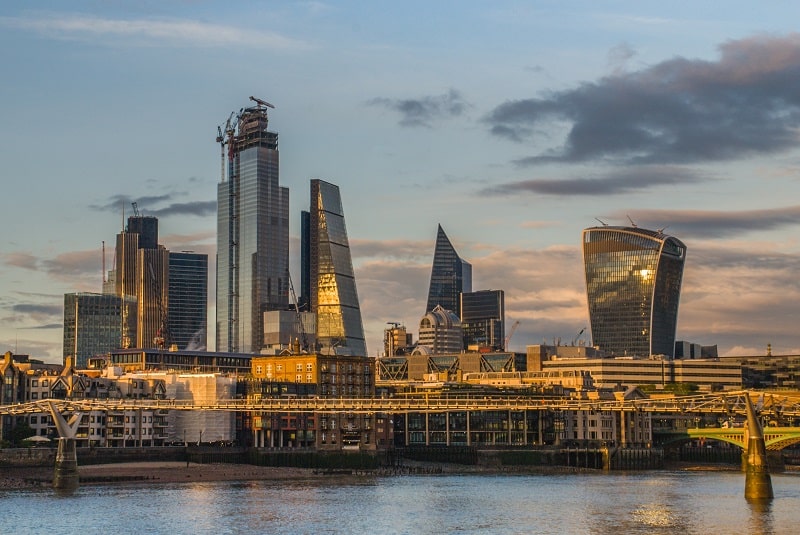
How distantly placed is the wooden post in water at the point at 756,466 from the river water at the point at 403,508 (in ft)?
4.40

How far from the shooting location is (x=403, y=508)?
133500mm

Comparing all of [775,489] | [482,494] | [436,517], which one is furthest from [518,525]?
[775,489]

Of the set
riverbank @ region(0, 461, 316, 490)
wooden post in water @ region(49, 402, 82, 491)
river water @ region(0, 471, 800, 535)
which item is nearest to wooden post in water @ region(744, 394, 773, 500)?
river water @ region(0, 471, 800, 535)

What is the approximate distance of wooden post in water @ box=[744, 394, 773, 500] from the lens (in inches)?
5487

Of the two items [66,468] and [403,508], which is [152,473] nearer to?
[66,468]

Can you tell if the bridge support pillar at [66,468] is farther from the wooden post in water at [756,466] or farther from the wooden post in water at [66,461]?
the wooden post in water at [756,466]

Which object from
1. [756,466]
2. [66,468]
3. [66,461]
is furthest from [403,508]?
[66,461]

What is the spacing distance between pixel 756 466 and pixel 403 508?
36.3 m

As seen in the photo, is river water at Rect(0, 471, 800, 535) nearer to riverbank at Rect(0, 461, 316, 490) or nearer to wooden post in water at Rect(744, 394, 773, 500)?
wooden post in water at Rect(744, 394, 773, 500)

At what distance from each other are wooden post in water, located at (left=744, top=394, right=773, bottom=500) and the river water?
1342mm

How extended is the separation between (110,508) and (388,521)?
26.5 meters

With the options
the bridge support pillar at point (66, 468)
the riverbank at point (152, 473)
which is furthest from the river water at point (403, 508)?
the riverbank at point (152, 473)

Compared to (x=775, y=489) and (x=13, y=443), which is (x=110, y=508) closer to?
(x=13, y=443)

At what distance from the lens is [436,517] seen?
125m
